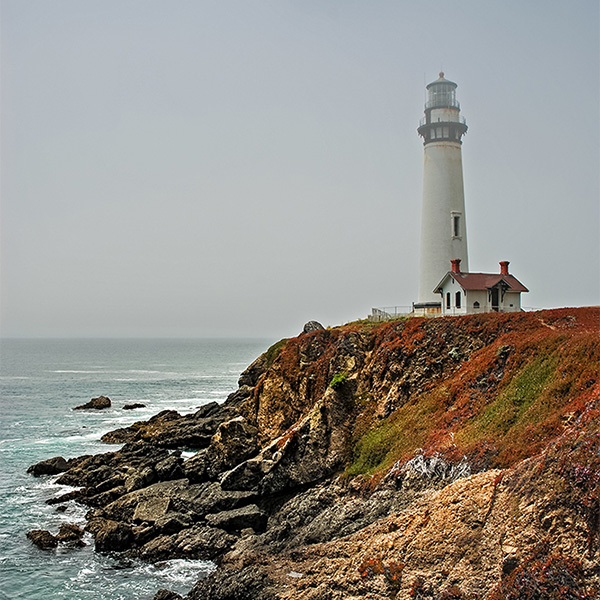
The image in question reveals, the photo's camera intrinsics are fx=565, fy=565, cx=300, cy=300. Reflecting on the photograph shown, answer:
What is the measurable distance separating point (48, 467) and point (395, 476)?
24.1 meters

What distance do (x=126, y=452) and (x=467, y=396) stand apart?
23.6 meters

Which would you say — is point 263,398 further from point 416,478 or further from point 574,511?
point 574,511

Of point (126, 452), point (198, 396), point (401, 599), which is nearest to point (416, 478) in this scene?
point (401, 599)

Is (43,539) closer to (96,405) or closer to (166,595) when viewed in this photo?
(166,595)

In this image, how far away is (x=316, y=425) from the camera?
2692cm

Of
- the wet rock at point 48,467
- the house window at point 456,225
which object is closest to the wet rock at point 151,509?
the wet rock at point 48,467

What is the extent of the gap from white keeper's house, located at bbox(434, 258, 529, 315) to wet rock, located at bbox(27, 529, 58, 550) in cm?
2735

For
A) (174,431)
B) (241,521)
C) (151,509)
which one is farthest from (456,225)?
(151,509)

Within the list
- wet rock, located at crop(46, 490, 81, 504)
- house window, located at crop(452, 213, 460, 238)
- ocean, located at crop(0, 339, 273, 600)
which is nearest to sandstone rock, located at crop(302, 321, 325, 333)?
house window, located at crop(452, 213, 460, 238)

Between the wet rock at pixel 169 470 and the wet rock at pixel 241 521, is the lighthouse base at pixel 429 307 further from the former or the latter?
the wet rock at pixel 241 521

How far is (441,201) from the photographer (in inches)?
1753

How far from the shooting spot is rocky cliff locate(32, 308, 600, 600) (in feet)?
46.8

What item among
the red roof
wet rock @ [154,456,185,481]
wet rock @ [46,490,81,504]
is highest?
the red roof

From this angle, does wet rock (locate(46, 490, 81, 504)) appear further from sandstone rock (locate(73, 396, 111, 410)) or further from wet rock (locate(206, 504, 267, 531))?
sandstone rock (locate(73, 396, 111, 410))
